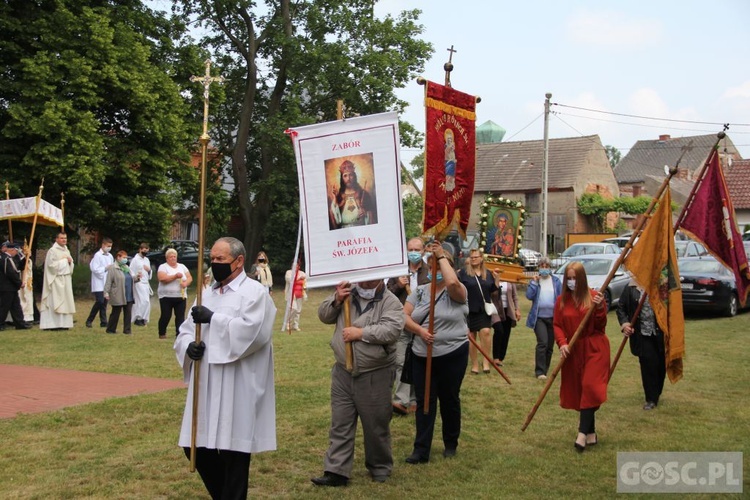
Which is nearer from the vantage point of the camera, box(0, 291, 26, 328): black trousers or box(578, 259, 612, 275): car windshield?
box(0, 291, 26, 328): black trousers

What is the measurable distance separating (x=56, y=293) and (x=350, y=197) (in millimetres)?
12718

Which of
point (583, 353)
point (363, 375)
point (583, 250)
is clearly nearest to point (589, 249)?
point (583, 250)

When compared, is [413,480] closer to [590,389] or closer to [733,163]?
[590,389]

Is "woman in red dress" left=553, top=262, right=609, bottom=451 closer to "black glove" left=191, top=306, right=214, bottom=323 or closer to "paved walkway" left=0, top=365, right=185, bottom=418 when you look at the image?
"black glove" left=191, top=306, right=214, bottom=323

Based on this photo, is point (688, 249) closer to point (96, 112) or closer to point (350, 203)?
point (96, 112)

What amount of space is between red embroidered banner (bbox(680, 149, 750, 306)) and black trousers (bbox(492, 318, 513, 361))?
15.4 ft

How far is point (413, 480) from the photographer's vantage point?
22.4 feet

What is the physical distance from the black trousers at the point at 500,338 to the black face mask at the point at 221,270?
8.21 m

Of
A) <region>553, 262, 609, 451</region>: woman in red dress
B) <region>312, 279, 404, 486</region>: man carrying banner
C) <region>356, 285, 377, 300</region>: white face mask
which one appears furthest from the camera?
<region>553, 262, 609, 451</region>: woman in red dress

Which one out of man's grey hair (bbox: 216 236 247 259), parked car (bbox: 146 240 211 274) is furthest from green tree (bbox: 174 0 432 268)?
man's grey hair (bbox: 216 236 247 259)

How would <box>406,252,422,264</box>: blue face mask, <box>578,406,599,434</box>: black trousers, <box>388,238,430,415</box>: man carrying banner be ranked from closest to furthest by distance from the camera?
<box>578,406,599,434</box>: black trousers < <box>388,238,430,415</box>: man carrying banner < <box>406,252,422,264</box>: blue face mask

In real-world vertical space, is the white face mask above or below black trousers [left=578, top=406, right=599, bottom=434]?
above

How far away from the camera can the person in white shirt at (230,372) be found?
17.2ft

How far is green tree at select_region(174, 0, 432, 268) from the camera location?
3266 centimetres
